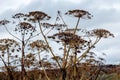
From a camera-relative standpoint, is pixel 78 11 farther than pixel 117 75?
No

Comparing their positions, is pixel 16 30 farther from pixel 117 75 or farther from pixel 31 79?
pixel 117 75

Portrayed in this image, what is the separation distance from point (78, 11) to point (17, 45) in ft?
10.7

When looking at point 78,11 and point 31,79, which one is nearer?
point 78,11

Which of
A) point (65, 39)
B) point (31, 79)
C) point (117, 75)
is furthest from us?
point (117, 75)

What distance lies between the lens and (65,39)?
2052cm

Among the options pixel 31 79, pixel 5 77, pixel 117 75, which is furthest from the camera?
pixel 117 75

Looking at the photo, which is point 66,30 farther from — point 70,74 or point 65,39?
point 70,74

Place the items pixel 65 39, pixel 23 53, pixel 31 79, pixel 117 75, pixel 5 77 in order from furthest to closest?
pixel 117 75 → pixel 5 77 → pixel 31 79 → pixel 23 53 → pixel 65 39

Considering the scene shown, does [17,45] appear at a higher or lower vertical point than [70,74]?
higher

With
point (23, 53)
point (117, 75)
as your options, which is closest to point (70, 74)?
point (23, 53)

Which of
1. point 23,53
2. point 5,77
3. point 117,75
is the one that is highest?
point 23,53

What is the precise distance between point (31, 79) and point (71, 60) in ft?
9.70

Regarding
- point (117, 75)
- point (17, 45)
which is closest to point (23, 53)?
point (17, 45)

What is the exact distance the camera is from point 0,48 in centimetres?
2211
